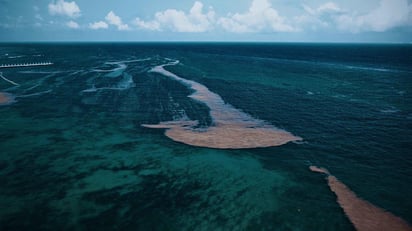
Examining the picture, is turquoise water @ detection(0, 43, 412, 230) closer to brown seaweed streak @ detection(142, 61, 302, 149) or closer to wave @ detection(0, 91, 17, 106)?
brown seaweed streak @ detection(142, 61, 302, 149)

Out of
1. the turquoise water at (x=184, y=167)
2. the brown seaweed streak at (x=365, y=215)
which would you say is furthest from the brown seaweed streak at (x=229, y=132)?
the brown seaweed streak at (x=365, y=215)

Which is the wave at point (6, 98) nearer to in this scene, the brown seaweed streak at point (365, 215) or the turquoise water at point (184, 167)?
the turquoise water at point (184, 167)

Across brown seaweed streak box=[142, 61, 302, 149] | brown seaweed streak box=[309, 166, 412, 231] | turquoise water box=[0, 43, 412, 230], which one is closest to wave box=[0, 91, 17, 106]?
turquoise water box=[0, 43, 412, 230]

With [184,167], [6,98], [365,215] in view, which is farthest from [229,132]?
[6,98]

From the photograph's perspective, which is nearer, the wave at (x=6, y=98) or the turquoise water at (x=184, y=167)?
the turquoise water at (x=184, y=167)

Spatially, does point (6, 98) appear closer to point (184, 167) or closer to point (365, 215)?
point (184, 167)

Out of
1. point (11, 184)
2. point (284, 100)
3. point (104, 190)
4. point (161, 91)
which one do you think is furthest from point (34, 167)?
point (284, 100)

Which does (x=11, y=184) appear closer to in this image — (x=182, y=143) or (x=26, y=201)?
(x=26, y=201)
